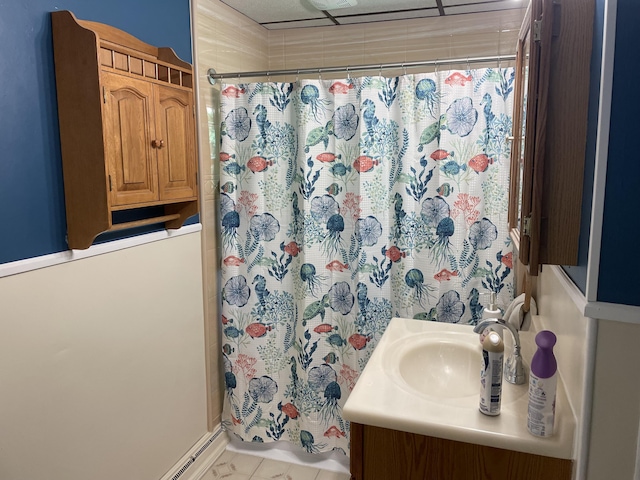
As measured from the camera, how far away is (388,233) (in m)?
2.14

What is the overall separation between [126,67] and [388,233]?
1.21 metres

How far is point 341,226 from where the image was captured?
2.21 m

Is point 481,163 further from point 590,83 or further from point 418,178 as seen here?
point 590,83

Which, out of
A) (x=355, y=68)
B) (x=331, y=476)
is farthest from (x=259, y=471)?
(x=355, y=68)

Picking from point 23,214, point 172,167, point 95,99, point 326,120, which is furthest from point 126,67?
point 326,120

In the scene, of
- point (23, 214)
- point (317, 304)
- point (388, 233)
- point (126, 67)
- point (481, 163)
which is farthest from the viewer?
point (317, 304)

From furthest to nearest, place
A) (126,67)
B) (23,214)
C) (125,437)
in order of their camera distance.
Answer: (125,437) < (126,67) < (23,214)

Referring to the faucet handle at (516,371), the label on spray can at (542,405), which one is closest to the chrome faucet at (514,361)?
the faucet handle at (516,371)

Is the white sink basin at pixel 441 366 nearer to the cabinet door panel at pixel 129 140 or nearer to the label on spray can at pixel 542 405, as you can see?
the label on spray can at pixel 542 405

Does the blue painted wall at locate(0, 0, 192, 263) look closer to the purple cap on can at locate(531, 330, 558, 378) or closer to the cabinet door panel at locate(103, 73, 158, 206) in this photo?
the cabinet door panel at locate(103, 73, 158, 206)

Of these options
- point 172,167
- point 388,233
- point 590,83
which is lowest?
point 388,233

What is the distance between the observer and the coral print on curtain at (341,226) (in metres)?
2.01

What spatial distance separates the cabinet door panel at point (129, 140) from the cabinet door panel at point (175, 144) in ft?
0.20

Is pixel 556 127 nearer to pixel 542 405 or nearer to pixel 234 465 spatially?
pixel 542 405
